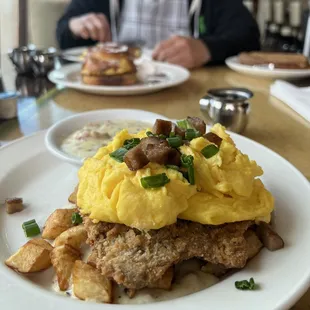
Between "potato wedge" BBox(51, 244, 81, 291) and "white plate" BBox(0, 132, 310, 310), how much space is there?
5cm

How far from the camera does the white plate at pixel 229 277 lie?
0.87m

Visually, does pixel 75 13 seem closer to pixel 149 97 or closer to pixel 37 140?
pixel 149 97

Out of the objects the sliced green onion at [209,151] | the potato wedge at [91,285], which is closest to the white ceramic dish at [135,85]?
the sliced green onion at [209,151]

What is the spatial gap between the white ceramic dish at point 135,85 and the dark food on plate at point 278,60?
517 millimetres

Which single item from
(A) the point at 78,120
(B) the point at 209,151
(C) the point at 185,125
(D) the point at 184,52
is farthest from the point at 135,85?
(B) the point at 209,151

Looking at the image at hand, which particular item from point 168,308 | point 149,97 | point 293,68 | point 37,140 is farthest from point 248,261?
point 293,68

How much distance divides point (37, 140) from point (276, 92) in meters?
1.44

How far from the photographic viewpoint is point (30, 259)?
1.04 meters

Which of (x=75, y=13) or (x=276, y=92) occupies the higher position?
(x=75, y=13)

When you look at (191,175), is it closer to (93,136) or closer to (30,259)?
(30,259)

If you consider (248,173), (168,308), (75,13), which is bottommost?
(168,308)

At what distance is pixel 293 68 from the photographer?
2.90 m

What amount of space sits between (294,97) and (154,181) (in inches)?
60.5

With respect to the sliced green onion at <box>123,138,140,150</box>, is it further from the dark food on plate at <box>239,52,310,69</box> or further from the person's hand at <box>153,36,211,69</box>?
the person's hand at <box>153,36,211,69</box>
